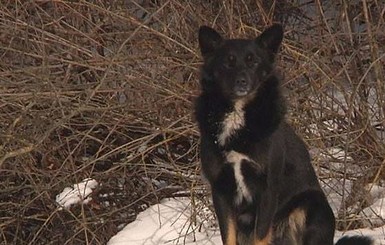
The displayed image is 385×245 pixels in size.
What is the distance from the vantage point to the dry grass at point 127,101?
6.25m

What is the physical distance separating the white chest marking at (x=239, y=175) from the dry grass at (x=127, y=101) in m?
1.68

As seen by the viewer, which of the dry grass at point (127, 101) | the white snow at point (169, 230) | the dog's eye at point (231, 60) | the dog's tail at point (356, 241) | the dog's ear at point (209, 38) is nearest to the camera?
the dog's eye at point (231, 60)

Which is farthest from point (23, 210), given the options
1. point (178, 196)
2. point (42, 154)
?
point (178, 196)

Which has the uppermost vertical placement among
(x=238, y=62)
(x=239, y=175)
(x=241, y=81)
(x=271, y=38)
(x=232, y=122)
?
(x=271, y=38)

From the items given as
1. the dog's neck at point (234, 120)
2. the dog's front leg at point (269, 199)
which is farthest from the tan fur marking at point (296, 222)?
the dog's neck at point (234, 120)

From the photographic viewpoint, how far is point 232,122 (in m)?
4.73

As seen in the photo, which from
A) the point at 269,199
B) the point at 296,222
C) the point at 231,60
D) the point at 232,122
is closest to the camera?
the point at 269,199

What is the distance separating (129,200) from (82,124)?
0.79 meters

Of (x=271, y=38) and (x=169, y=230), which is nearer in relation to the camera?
(x=271, y=38)

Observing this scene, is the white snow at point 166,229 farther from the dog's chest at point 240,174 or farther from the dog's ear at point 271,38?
the dog's ear at point 271,38

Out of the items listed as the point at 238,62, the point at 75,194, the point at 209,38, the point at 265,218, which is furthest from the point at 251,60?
the point at 75,194

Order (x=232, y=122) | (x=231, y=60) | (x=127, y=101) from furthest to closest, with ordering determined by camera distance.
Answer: (x=127, y=101)
(x=232, y=122)
(x=231, y=60)

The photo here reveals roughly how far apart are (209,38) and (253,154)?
761 mm

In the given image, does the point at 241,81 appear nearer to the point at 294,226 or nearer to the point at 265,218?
the point at 265,218
